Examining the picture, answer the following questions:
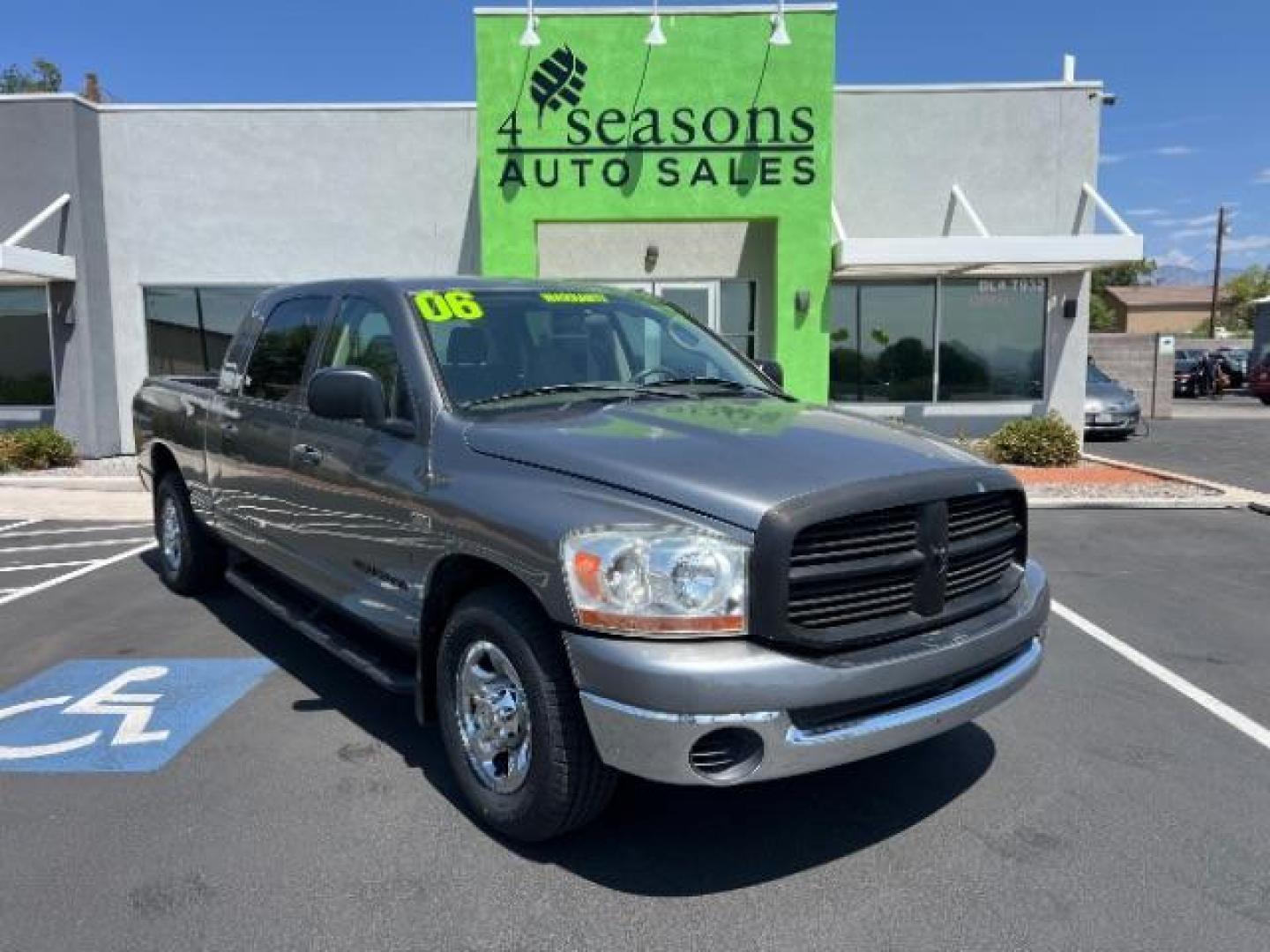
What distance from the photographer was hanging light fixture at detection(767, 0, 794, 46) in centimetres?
1291

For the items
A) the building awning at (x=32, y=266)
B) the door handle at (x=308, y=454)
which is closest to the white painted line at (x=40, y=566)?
the door handle at (x=308, y=454)

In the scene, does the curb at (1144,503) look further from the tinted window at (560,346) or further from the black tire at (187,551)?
the black tire at (187,551)

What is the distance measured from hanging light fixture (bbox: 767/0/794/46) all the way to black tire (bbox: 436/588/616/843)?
11509 millimetres

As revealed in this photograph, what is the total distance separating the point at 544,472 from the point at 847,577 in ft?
3.28

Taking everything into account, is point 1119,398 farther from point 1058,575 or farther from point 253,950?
point 253,950

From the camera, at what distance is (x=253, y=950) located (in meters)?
2.81

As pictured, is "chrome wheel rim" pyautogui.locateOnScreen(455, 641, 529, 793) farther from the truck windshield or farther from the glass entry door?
the glass entry door

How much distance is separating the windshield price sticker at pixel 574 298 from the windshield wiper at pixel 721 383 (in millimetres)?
569

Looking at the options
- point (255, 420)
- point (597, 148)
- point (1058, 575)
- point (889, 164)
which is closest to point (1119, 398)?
point (889, 164)

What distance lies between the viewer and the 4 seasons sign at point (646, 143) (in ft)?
43.9

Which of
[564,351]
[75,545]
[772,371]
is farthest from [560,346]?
[75,545]

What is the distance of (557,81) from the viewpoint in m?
13.3

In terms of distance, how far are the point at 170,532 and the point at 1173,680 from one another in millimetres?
6260

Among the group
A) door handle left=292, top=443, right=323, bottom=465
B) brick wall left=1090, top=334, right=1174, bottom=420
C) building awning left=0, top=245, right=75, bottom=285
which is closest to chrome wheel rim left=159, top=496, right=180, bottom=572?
door handle left=292, top=443, right=323, bottom=465
